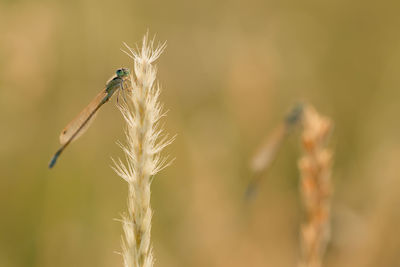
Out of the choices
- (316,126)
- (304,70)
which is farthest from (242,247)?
(304,70)

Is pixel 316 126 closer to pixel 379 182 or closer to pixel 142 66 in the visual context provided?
pixel 142 66

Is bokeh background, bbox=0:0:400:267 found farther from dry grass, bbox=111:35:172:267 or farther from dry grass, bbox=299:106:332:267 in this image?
dry grass, bbox=111:35:172:267

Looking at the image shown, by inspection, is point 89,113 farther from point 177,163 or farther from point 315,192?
point 177,163

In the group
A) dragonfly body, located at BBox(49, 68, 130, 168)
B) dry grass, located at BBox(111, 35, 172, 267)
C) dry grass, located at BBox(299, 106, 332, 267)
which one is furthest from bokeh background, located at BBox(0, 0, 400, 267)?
dry grass, located at BBox(111, 35, 172, 267)

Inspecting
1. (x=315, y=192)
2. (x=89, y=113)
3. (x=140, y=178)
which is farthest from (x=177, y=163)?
(x=140, y=178)

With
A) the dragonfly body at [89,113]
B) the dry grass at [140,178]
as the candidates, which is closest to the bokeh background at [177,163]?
the dragonfly body at [89,113]

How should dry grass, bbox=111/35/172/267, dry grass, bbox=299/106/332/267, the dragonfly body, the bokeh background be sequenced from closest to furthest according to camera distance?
dry grass, bbox=111/35/172/267, dry grass, bbox=299/106/332/267, the dragonfly body, the bokeh background
